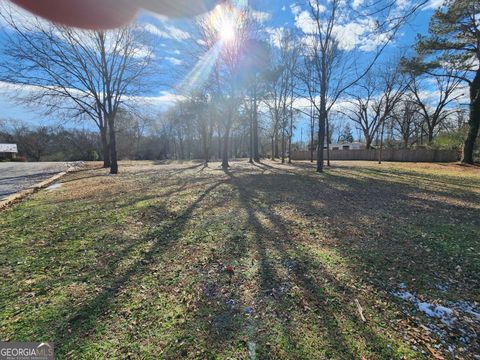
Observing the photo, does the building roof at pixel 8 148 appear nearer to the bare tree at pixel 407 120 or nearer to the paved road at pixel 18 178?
the paved road at pixel 18 178

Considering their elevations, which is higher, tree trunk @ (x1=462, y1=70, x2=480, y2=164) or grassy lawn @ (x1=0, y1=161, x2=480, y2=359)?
tree trunk @ (x1=462, y1=70, x2=480, y2=164)

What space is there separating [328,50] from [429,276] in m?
13.4

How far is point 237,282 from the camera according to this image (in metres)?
2.63

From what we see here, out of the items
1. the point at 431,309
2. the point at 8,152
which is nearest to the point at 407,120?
the point at 431,309

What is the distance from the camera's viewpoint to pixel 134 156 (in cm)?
4541

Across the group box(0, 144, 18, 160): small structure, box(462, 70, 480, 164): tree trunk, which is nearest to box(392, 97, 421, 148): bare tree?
box(462, 70, 480, 164): tree trunk

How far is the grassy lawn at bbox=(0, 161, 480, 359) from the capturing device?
184 cm

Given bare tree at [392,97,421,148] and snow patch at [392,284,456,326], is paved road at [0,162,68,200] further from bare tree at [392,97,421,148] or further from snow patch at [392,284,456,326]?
bare tree at [392,97,421,148]

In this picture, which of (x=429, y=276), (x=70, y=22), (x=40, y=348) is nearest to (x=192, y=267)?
(x=40, y=348)

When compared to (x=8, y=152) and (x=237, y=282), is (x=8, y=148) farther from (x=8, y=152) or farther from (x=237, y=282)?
(x=237, y=282)

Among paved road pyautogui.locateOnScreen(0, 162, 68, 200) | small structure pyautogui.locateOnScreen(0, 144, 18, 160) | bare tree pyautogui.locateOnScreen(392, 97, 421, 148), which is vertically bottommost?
paved road pyautogui.locateOnScreen(0, 162, 68, 200)

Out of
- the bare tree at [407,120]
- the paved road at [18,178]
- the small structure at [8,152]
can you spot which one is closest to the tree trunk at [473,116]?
the bare tree at [407,120]

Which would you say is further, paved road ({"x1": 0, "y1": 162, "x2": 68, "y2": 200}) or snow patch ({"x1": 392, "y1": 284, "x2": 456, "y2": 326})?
paved road ({"x1": 0, "y1": 162, "x2": 68, "y2": 200})

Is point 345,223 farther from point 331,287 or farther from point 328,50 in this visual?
point 328,50
